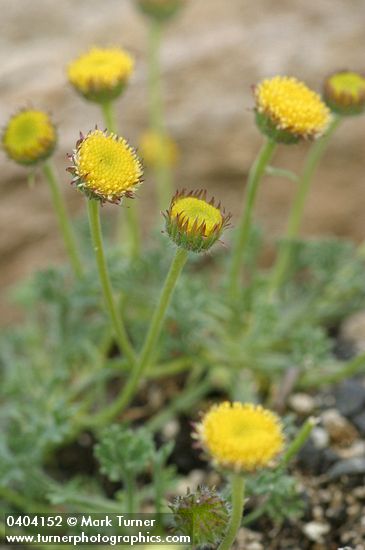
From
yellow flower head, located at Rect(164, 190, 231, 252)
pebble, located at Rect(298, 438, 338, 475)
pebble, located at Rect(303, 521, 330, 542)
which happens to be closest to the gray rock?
pebble, located at Rect(298, 438, 338, 475)

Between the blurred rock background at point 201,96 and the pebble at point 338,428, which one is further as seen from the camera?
the blurred rock background at point 201,96

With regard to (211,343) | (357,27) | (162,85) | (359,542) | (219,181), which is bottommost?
(359,542)

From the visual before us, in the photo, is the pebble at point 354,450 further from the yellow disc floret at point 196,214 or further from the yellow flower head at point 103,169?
the yellow flower head at point 103,169

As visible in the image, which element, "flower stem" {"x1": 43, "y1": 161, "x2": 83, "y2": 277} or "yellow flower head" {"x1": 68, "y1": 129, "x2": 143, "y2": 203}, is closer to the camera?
"yellow flower head" {"x1": 68, "y1": 129, "x2": 143, "y2": 203}

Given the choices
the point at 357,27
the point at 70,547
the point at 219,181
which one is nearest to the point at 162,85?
the point at 219,181

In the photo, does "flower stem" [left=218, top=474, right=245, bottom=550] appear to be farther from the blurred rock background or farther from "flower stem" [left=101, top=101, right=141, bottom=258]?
the blurred rock background

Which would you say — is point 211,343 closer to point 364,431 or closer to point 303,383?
point 303,383

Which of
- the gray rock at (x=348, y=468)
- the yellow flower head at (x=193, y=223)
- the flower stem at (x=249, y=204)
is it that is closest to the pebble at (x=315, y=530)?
the gray rock at (x=348, y=468)
